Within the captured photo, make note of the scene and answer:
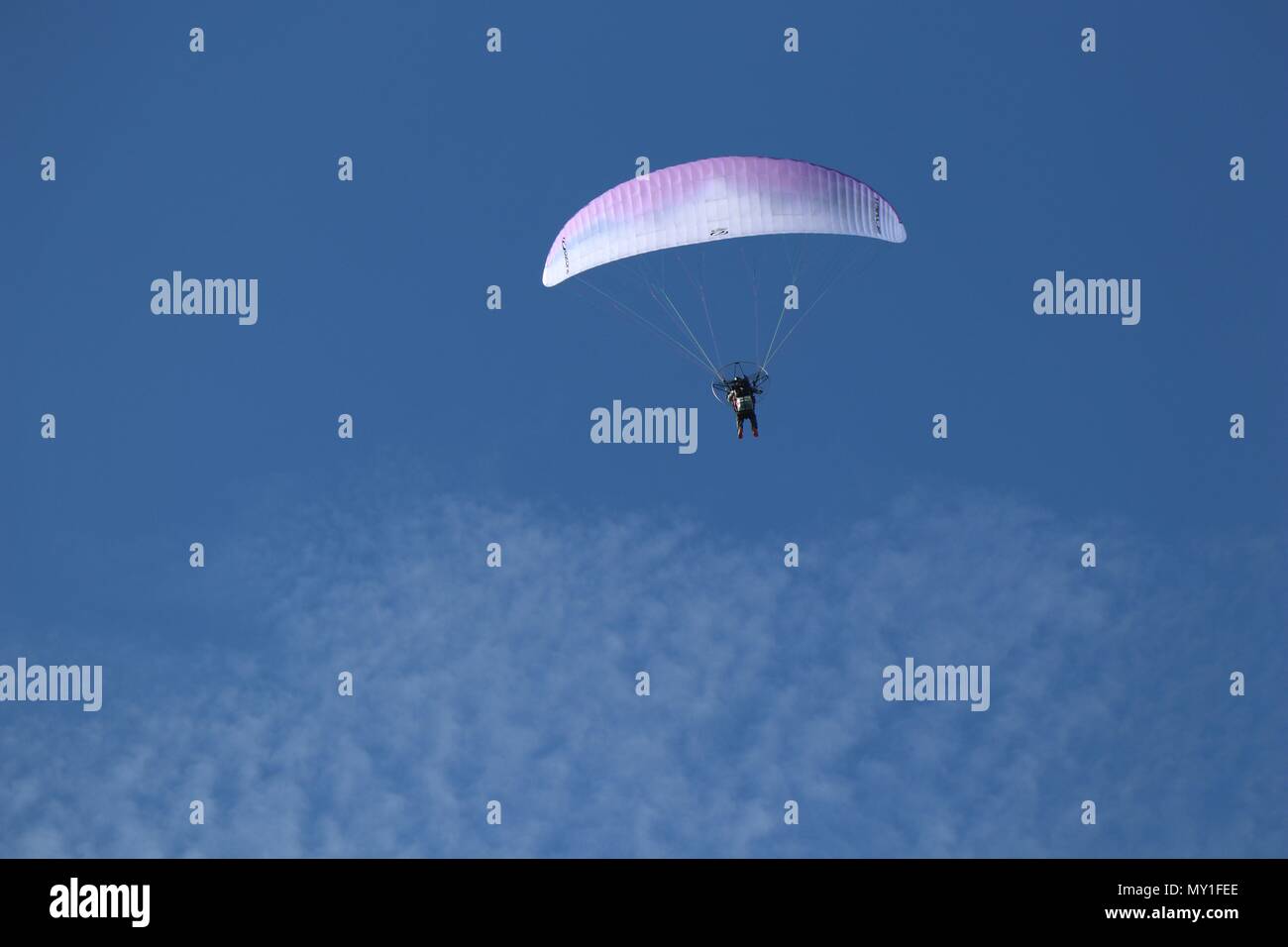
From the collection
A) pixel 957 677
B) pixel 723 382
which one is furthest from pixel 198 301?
pixel 957 677

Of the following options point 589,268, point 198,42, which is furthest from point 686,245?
point 198,42

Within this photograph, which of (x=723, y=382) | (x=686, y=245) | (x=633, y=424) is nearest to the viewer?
(x=686, y=245)

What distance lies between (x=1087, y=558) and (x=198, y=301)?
2656 centimetres

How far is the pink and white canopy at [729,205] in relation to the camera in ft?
168

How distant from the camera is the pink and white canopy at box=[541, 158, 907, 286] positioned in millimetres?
51312

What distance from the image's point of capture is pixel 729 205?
2021 inches

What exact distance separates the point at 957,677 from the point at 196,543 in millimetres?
21565
